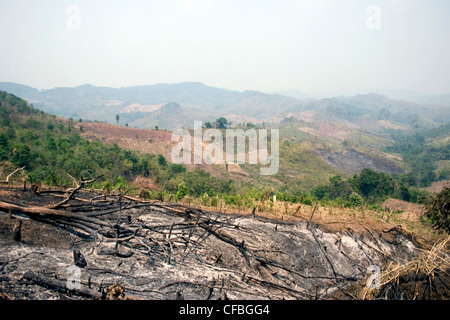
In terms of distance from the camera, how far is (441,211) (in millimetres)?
11281

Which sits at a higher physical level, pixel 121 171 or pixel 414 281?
pixel 414 281

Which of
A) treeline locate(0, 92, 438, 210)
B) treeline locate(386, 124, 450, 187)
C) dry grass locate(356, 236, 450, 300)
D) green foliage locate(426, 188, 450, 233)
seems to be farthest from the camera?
treeline locate(386, 124, 450, 187)

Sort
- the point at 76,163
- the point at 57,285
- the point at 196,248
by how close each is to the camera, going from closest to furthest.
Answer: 1. the point at 57,285
2. the point at 196,248
3. the point at 76,163

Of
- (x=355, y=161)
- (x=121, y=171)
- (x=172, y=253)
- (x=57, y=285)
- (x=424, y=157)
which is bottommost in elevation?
(x=424, y=157)

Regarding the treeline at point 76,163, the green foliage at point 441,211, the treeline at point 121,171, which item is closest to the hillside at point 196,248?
the green foliage at point 441,211

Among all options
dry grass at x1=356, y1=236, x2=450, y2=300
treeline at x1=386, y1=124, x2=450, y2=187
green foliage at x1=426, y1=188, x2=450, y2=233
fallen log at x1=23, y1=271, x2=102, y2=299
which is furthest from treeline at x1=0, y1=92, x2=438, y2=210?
treeline at x1=386, y1=124, x2=450, y2=187

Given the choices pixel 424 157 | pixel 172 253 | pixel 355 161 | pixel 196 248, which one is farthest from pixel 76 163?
pixel 424 157

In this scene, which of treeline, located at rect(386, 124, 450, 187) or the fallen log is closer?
the fallen log

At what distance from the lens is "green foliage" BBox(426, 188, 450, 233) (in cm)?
1094

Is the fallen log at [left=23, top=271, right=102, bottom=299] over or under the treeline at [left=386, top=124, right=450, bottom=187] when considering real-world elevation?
over

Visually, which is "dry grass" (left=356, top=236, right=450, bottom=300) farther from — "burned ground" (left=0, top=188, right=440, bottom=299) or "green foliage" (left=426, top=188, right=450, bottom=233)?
"green foliage" (left=426, top=188, right=450, bottom=233)

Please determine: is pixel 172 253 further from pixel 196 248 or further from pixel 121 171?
pixel 121 171

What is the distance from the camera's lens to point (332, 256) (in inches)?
341

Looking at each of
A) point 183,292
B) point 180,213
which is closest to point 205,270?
point 183,292
